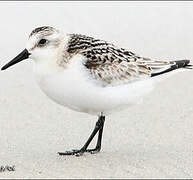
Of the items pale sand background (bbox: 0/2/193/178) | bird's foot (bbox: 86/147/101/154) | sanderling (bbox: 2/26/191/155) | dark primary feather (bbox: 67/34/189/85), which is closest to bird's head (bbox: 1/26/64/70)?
sanderling (bbox: 2/26/191/155)

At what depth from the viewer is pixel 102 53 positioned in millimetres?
5918

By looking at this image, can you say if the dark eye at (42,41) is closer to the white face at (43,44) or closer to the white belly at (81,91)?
the white face at (43,44)

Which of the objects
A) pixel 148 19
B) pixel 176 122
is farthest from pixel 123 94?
pixel 148 19

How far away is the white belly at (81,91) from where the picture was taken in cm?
557

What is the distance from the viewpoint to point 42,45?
229 inches

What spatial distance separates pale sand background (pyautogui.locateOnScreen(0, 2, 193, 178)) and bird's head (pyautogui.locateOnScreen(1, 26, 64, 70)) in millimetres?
1051

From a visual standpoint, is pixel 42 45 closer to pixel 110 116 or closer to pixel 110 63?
pixel 110 63

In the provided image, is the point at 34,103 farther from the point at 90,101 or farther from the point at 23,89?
the point at 90,101

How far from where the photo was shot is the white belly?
5566 mm

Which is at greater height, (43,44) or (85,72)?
(43,44)

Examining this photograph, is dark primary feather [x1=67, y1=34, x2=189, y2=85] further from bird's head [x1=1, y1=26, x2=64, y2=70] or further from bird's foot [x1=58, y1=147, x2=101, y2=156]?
bird's foot [x1=58, y1=147, x2=101, y2=156]

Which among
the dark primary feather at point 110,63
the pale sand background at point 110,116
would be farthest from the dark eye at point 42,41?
the pale sand background at point 110,116

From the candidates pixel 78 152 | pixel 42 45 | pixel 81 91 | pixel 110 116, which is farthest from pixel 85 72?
pixel 110 116

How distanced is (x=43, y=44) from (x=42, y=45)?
0.02m
